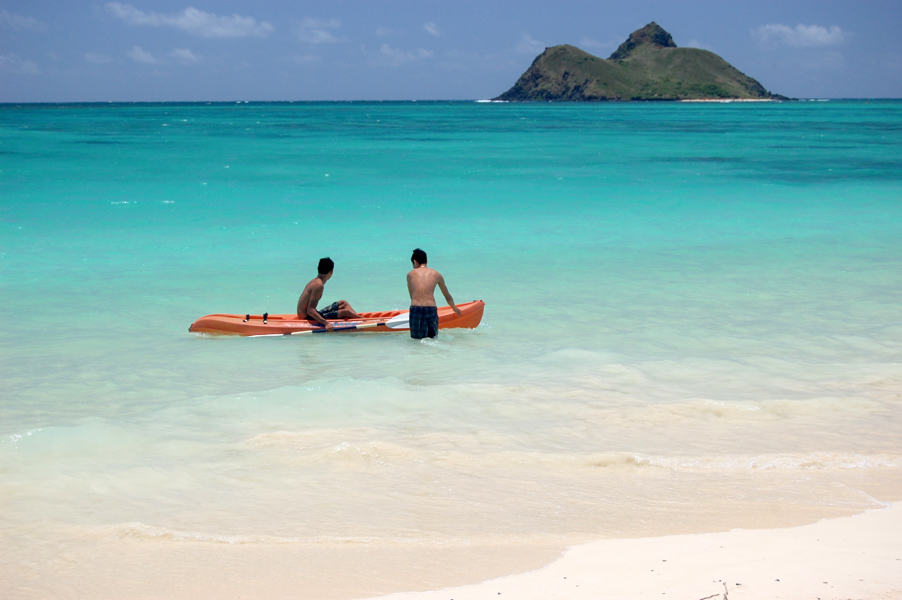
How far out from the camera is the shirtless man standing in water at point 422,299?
10.2 meters

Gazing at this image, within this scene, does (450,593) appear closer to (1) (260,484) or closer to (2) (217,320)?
(1) (260,484)

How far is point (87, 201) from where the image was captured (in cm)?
2506

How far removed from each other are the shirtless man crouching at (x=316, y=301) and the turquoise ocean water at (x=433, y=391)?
0.28 metres

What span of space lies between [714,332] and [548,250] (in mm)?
7128

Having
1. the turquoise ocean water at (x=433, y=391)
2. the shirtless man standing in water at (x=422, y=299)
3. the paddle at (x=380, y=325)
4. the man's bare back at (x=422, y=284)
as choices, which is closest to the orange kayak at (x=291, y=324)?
the paddle at (x=380, y=325)

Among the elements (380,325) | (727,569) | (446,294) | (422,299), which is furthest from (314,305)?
(727,569)

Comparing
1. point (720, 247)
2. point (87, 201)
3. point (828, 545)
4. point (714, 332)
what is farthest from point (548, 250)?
point (87, 201)

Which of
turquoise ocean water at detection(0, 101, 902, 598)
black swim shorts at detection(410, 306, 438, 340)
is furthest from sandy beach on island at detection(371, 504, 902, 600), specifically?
black swim shorts at detection(410, 306, 438, 340)

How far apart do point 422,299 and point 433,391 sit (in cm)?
212

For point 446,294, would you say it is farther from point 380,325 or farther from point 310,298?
point 310,298

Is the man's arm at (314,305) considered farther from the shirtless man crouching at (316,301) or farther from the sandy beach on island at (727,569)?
the sandy beach on island at (727,569)

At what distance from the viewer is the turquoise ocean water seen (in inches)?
211

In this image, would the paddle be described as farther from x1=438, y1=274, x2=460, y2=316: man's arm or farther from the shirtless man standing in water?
x1=438, y1=274, x2=460, y2=316: man's arm

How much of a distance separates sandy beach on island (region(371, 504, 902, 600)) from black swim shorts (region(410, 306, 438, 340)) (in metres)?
5.55
